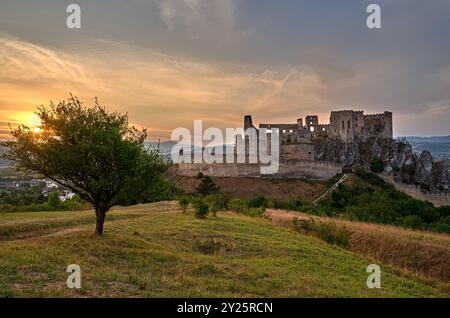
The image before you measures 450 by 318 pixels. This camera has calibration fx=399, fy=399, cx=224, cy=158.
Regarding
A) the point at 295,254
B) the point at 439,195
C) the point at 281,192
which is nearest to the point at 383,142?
the point at 439,195

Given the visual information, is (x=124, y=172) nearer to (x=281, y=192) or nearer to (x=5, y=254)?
Answer: (x=5, y=254)

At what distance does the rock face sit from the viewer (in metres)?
80.6

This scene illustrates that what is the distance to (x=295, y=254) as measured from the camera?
57.9 feet

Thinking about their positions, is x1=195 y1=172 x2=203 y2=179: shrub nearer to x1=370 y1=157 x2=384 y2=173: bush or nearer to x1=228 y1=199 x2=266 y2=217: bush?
x1=228 y1=199 x2=266 y2=217: bush

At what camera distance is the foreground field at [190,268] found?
11039mm

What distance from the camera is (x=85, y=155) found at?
17.6 m

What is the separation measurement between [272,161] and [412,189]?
972 inches

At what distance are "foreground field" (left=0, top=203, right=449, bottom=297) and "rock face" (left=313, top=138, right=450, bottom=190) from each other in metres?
62.7

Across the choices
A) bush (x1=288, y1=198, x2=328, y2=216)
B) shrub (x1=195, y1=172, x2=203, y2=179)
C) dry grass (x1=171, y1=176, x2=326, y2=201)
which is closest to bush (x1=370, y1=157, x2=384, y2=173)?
dry grass (x1=171, y1=176, x2=326, y2=201)

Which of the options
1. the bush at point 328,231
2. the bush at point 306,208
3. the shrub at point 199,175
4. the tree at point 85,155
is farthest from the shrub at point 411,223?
the shrub at point 199,175

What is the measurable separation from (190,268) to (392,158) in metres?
76.8

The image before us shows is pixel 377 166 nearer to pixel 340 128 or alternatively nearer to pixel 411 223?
pixel 340 128

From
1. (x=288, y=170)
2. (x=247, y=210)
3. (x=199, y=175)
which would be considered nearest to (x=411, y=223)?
(x=247, y=210)

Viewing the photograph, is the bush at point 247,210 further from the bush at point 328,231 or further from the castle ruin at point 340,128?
the castle ruin at point 340,128
